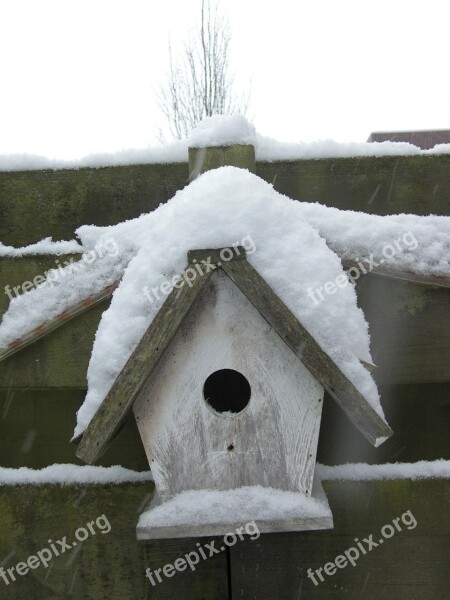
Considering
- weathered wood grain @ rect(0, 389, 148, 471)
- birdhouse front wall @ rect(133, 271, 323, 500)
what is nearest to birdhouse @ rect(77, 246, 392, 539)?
birdhouse front wall @ rect(133, 271, 323, 500)

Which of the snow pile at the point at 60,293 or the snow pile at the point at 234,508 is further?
the snow pile at the point at 60,293

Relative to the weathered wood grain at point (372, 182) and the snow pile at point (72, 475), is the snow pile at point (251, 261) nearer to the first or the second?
the snow pile at point (72, 475)

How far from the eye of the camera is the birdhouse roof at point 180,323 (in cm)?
95

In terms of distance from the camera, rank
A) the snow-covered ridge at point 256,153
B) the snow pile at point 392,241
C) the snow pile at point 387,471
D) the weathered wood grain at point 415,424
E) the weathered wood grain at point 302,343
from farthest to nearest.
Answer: the snow-covered ridge at point 256,153, the weathered wood grain at point 415,424, the snow pile at point 387,471, the snow pile at point 392,241, the weathered wood grain at point 302,343

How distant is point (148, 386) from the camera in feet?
3.49

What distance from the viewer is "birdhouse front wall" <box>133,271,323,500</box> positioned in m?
1.04

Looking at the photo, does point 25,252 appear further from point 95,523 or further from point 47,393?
point 95,523

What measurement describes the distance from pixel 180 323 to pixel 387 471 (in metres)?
0.63

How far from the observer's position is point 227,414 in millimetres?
1079

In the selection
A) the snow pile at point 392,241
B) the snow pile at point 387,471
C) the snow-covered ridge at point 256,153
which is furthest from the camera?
the snow-covered ridge at point 256,153

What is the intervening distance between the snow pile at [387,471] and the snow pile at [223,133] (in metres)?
0.83

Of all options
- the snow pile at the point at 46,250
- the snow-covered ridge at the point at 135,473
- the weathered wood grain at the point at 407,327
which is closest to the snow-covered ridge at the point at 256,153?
the snow pile at the point at 46,250

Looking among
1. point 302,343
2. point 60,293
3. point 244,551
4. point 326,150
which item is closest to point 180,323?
point 302,343

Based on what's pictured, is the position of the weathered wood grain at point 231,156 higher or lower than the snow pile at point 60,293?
higher
